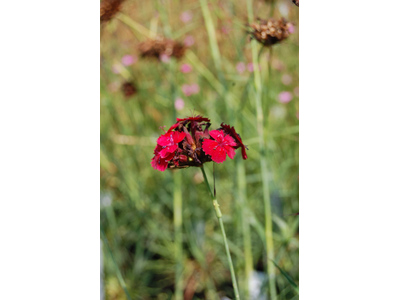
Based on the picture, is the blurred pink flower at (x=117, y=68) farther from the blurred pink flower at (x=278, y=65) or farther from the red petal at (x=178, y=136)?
the red petal at (x=178, y=136)

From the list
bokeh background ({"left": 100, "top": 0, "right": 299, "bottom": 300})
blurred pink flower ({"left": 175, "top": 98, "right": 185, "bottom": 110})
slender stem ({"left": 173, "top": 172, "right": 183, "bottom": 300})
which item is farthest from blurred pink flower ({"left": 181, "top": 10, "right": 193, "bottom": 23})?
slender stem ({"left": 173, "top": 172, "right": 183, "bottom": 300})

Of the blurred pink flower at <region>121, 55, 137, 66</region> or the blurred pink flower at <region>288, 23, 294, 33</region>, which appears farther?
the blurred pink flower at <region>121, 55, 137, 66</region>

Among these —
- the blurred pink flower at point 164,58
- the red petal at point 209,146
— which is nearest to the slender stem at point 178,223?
the blurred pink flower at point 164,58

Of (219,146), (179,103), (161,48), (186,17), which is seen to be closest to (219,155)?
(219,146)

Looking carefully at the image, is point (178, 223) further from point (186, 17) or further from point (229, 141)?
point (186, 17)

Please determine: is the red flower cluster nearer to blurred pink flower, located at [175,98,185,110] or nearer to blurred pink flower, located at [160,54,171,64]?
blurred pink flower, located at [160,54,171,64]

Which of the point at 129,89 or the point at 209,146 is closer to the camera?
the point at 209,146
